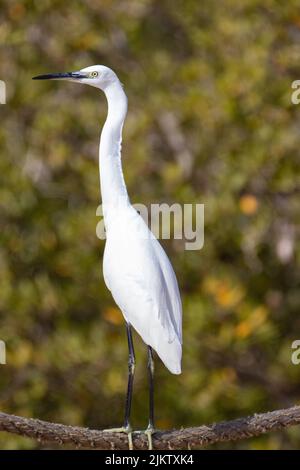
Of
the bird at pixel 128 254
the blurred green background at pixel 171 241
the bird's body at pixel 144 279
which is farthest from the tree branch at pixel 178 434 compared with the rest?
the blurred green background at pixel 171 241

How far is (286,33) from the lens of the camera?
3.78m

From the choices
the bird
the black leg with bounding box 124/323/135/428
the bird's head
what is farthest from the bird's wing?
the bird's head

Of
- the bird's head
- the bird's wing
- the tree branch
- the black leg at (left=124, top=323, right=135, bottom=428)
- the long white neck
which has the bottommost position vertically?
the tree branch

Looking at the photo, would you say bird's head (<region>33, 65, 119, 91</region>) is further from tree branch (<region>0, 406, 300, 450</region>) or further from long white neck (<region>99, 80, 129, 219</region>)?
tree branch (<region>0, 406, 300, 450</region>)

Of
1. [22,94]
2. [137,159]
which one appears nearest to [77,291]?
[137,159]

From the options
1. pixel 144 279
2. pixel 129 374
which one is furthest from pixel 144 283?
pixel 129 374

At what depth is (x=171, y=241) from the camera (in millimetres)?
3773

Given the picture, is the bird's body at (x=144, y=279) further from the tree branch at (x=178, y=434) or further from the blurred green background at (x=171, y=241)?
the blurred green background at (x=171, y=241)

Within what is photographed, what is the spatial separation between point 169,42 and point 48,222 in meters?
1.55

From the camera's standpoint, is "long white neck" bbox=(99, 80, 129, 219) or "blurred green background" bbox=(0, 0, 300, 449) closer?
"long white neck" bbox=(99, 80, 129, 219)

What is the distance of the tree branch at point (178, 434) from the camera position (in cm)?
184

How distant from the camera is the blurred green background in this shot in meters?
3.59

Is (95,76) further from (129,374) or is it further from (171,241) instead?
(171,241)

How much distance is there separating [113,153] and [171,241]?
1838 mm
